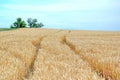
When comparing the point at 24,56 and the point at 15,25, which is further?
the point at 15,25

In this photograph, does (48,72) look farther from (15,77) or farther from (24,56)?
(24,56)

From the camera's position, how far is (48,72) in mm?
6441

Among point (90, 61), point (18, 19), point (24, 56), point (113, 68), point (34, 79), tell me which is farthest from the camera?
point (18, 19)

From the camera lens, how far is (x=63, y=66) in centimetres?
747

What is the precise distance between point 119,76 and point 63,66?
1656 millimetres

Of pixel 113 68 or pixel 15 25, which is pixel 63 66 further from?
pixel 15 25

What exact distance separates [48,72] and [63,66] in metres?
1.08

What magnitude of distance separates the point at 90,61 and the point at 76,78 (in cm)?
338

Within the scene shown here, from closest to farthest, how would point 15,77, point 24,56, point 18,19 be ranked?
point 15,77 < point 24,56 < point 18,19

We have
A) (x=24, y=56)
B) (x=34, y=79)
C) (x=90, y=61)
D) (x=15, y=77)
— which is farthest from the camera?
(x=24, y=56)

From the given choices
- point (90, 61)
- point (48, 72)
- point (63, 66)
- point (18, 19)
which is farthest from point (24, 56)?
point (18, 19)

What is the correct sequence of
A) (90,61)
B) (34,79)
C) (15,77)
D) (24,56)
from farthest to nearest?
(24,56) < (90,61) < (15,77) < (34,79)

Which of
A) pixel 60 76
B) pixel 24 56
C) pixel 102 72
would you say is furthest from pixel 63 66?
pixel 24 56

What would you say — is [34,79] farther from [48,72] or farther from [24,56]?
[24,56]
